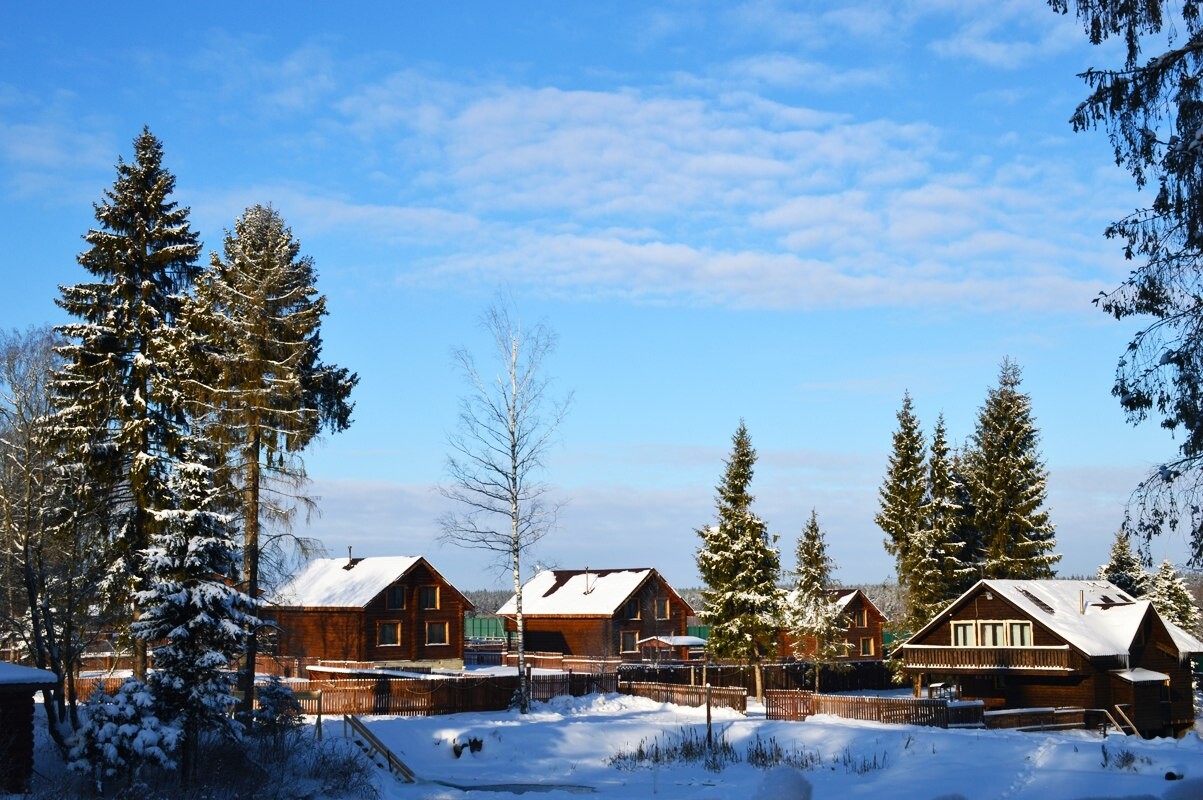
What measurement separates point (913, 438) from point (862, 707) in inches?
837

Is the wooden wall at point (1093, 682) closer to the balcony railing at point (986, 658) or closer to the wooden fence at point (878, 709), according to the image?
the balcony railing at point (986, 658)

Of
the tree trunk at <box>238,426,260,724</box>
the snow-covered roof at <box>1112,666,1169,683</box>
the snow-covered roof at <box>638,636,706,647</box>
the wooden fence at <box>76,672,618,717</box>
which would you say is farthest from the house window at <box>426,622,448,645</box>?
the snow-covered roof at <box>1112,666,1169,683</box>

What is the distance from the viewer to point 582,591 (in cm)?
7550

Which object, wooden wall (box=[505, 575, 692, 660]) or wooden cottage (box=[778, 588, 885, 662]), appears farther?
wooden cottage (box=[778, 588, 885, 662])

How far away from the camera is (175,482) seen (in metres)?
23.6

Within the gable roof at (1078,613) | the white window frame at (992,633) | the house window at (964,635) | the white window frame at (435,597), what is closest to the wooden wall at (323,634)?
the white window frame at (435,597)

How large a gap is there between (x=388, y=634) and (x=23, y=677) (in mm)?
37827

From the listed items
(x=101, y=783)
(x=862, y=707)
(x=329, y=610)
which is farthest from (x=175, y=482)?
(x=329, y=610)

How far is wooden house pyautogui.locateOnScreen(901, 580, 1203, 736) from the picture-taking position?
162 feet

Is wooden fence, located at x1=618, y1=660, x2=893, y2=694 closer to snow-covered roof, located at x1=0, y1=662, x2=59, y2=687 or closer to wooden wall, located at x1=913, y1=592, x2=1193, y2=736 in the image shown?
wooden wall, located at x1=913, y1=592, x2=1193, y2=736

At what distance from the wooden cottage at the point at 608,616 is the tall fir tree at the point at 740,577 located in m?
17.2

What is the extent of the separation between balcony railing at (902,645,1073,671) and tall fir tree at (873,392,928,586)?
17.5 ft

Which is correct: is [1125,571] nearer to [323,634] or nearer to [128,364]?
[323,634]

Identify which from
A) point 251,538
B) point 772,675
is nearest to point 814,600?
point 772,675
